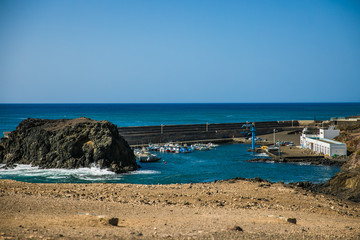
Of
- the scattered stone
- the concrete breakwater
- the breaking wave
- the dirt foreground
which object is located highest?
the scattered stone

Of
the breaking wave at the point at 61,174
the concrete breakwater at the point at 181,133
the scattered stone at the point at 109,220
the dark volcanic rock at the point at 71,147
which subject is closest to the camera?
the scattered stone at the point at 109,220

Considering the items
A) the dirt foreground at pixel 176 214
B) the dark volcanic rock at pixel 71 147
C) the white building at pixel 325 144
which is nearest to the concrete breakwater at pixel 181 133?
the white building at pixel 325 144

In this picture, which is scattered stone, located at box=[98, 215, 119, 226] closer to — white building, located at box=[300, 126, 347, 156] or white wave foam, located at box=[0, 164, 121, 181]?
white wave foam, located at box=[0, 164, 121, 181]

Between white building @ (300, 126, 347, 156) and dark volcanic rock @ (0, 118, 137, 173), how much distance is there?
80.0ft

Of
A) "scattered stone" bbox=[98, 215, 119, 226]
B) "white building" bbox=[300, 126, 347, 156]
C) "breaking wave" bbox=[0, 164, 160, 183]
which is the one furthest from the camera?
"white building" bbox=[300, 126, 347, 156]

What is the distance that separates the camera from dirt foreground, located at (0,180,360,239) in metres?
11.2

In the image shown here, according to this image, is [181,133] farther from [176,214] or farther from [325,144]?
[176,214]

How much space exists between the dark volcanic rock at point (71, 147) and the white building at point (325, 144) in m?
24.4

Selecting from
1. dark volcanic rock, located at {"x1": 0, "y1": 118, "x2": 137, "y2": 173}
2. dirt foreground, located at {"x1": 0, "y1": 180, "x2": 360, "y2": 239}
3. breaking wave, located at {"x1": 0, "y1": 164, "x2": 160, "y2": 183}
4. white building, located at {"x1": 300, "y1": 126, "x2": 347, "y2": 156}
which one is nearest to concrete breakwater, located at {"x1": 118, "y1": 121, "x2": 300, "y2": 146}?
white building, located at {"x1": 300, "y1": 126, "x2": 347, "y2": 156}

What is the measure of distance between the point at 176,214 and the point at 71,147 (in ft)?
81.8

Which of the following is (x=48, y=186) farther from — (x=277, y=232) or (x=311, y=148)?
(x=311, y=148)

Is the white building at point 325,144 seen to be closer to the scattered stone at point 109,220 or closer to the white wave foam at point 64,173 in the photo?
the white wave foam at point 64,173

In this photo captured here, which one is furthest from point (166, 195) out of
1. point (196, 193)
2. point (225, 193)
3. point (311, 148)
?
point (311, 148)

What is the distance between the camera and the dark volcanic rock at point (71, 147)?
121 ft
